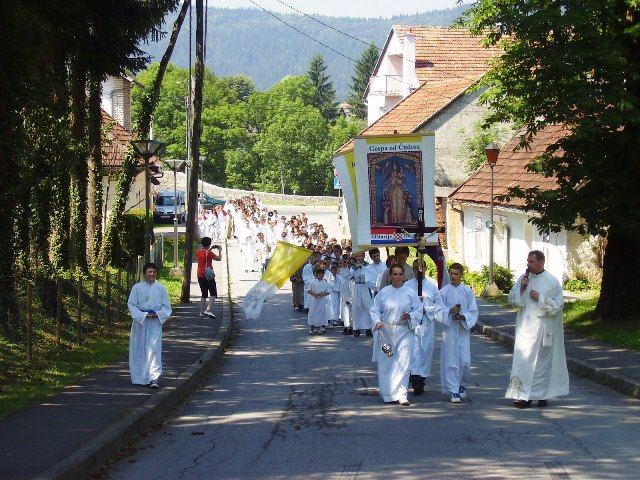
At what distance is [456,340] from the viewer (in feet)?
42.4

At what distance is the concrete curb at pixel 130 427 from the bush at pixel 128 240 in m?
13.2

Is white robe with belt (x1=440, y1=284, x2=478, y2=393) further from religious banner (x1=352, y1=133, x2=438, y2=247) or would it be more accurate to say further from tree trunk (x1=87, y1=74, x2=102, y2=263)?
tree trunk (x1=87, y1=74, x2=102, y2=263)

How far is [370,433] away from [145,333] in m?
4.34

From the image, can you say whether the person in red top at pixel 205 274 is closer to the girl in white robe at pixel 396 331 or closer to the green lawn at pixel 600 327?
the green lawn at pixel 600 327

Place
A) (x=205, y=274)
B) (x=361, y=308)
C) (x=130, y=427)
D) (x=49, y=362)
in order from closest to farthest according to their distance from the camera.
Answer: (x=130, y=427), (x=49, y=362), (x=361, y=308), (x=205, y=274)

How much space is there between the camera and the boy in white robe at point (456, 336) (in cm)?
1270

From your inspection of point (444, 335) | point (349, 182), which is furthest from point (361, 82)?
point (444, 335)

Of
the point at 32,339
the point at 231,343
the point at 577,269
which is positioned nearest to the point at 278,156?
the point at 577,269

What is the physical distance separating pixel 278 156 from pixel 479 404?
273ft

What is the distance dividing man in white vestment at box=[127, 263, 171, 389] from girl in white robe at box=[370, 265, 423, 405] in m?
2.92

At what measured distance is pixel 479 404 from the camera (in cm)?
1240

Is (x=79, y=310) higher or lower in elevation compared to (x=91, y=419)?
higher

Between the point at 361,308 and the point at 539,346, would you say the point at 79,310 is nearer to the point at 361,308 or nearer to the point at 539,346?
the point at 361,308

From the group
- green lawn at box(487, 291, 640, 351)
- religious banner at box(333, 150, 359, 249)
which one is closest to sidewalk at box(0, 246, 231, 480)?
religious banner at box(333, 150, 359, 249)
